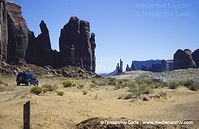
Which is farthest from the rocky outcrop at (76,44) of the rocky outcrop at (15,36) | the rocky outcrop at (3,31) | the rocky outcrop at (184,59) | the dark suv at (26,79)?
the rocky outcrop at (184,59)

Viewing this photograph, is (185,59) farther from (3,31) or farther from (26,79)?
(26,79)

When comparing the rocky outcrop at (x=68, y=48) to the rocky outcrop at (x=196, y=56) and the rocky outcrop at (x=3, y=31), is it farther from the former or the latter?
the rocky outcrop at (x=196, y=56)

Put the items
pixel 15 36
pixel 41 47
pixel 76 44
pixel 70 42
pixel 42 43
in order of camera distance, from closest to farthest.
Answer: pixel 15 36 → pixel 41 47 → pixel 42 43 → pixel 70 42 → pixel 76 44

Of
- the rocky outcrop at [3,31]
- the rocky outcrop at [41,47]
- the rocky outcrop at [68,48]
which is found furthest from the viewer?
the rocky outcrop at [68,48]

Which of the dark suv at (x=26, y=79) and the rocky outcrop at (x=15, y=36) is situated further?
the rocky outcrop at (x=15, y=36)

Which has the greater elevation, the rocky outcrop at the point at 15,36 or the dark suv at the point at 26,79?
the rocky outcrop at the point at 15,36

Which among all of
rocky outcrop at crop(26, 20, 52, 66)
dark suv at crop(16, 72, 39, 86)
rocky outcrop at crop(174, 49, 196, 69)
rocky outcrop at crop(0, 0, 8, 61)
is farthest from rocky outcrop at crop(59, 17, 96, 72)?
rocky outcrop at crop(174, 49, 196, 69)

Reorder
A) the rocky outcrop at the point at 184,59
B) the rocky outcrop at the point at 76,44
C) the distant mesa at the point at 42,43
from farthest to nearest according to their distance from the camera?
the rocky outcrop at the point at 184,59 → the rocky outcrop at the point at 76,44 → the distant mesa at the point at 42,43

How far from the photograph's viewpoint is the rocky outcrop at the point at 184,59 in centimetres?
14088

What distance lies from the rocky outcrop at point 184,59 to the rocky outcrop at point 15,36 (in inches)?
3108

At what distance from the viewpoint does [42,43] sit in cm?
9319

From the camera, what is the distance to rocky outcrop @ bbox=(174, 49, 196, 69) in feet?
462

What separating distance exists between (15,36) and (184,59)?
84095 mm

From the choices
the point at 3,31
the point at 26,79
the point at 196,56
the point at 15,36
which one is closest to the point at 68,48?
the point at 15,36
